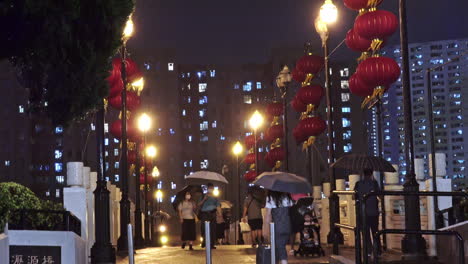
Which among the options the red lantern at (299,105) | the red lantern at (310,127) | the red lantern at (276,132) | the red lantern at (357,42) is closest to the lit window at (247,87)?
the red lantern at (276,132)

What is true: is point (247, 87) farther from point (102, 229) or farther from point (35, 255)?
point (35, 255)

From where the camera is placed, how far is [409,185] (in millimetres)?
16953

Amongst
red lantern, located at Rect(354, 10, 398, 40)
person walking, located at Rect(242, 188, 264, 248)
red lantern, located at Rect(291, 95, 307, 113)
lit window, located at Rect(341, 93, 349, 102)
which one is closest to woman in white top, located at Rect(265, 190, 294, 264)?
red lantern, located at Rect(354, 10, 398, 40)

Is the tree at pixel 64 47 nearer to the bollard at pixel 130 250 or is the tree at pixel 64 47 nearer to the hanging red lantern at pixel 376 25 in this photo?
the bollard at pixel 130 250

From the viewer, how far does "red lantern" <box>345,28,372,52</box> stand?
2003 centimetres

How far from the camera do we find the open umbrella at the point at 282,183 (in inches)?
581

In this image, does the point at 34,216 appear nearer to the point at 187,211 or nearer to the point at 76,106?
the point at 76,106

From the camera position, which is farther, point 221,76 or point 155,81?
point 221,76

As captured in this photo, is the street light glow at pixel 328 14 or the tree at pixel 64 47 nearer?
the tree at pixel 64 47

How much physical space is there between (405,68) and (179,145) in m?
118

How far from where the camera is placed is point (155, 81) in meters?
134

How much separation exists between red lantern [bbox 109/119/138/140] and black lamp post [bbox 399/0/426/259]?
1320cm

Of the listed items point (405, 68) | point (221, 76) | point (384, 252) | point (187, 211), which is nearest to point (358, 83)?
point (405, 68)

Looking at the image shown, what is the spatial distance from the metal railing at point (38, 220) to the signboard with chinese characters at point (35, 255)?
36 centimetres
